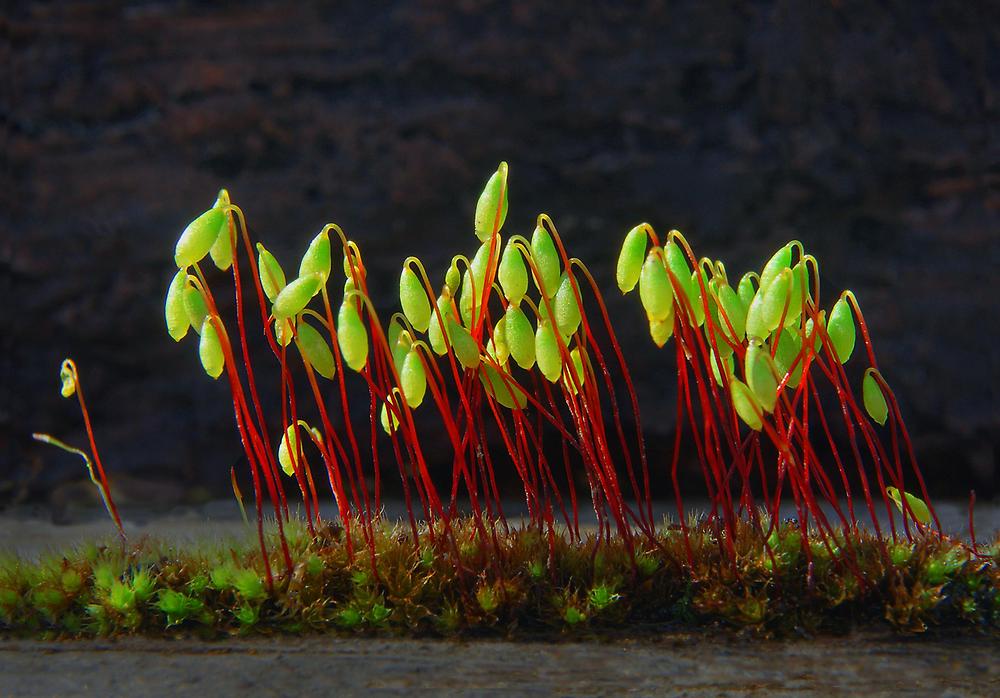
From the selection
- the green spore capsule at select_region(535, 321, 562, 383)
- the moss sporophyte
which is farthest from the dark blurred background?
the green spore capsule at select_region(535, 321, 562, 383)

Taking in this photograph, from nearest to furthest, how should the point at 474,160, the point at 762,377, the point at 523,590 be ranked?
the point at 762,377 < the point at 523,590 < the point at 474,160

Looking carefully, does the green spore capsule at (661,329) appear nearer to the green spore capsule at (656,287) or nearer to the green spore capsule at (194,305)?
the green spore capsule at (656,287)

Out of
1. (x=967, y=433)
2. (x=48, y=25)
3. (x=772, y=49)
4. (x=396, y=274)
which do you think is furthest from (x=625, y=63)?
(x=48, y=25)

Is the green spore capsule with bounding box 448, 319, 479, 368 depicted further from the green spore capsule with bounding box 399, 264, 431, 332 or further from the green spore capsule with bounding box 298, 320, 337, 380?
the green spore capsule with bounding box 298, 320, 337, 380

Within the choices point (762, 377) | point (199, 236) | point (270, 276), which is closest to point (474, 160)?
point (270, 276)

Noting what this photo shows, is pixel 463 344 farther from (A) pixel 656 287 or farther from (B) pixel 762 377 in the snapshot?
(B) pixel 762 377

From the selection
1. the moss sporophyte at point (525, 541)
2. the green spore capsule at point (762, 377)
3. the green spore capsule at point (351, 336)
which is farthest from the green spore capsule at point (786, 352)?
the green spore capsule at point (351, 336)
